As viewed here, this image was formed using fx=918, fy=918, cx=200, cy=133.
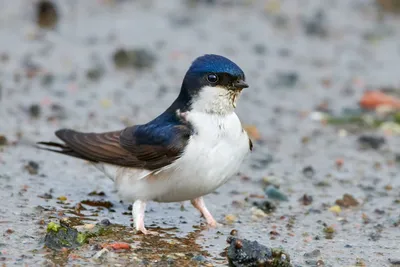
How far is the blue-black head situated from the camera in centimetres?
529

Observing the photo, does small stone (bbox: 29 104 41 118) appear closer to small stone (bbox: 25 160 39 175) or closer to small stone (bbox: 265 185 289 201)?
small stone (bbox: 25 160 39 175)

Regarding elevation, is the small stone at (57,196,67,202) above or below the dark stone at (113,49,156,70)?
below

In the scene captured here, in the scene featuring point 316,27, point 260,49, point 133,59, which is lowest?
point 133,59

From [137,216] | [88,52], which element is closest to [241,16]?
[88,52]

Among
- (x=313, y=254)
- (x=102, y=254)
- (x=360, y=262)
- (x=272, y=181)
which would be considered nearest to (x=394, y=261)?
(x=360, y=262)

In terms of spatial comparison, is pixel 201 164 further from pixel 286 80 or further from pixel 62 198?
pixel 286 80

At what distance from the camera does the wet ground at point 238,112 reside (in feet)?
17.4

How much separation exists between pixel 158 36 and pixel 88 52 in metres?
1.00

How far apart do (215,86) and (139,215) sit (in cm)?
88

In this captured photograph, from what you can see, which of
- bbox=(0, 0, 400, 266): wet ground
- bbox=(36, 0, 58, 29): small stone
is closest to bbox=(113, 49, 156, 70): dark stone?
bbox=(0, 0, 400, 266): wet ground

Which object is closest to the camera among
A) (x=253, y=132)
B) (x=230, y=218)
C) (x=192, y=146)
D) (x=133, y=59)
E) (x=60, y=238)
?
(x=60, y=238)

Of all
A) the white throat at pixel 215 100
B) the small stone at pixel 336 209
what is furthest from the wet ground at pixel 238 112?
the white throat at pixel 215 100

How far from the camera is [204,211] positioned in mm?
5664

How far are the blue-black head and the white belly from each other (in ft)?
0.22
